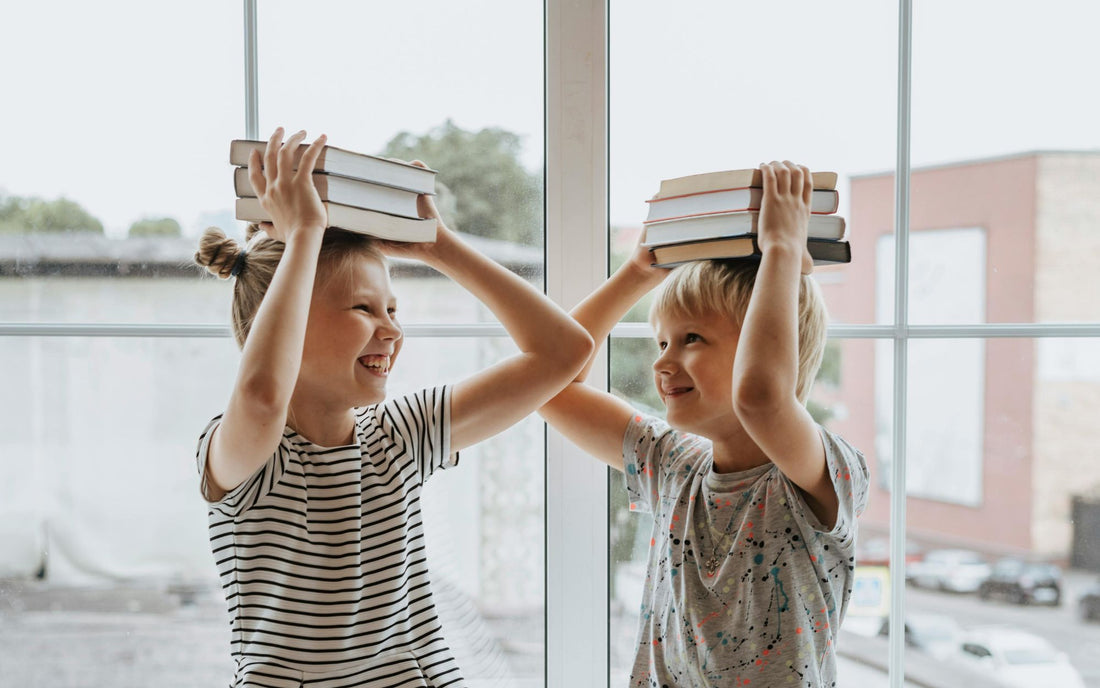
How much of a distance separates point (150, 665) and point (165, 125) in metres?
0.90

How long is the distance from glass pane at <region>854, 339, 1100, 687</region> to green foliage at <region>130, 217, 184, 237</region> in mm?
1213

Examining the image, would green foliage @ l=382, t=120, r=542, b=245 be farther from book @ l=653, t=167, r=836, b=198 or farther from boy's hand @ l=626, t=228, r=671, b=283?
book @ l=653, t=167, r=836, b=198

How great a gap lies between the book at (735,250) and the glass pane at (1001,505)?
1.28 feet

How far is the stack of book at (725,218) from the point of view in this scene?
42.9 inches

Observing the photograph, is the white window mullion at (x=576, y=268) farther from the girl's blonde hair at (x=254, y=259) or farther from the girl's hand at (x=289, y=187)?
the girl's hand at (x=289, y=187)

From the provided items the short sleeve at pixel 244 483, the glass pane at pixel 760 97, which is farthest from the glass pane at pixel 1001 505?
the short sleeve at pixel 244 483

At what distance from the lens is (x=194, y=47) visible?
1360 mm

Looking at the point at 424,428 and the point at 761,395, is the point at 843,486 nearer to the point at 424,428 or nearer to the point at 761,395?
the point at 761,395

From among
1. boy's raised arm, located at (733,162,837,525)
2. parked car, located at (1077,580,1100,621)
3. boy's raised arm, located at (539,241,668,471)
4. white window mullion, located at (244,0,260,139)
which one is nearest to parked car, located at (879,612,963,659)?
parked car, located at (1077,580,1100,621)

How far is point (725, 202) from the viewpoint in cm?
110

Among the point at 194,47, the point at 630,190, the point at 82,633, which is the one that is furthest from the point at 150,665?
the point at 630,190

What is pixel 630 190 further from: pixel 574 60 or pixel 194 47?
pixel 194 47

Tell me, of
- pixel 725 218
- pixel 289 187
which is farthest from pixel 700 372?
pixel 289 187

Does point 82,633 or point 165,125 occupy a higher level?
point 165,125
